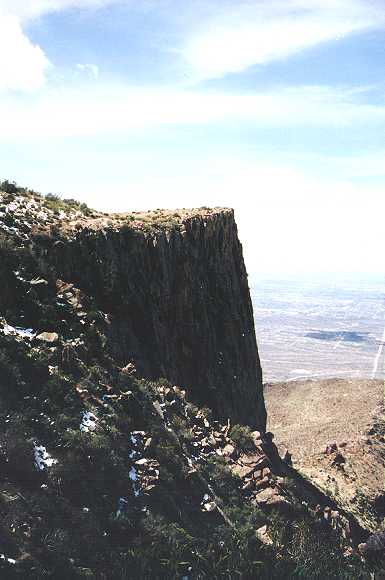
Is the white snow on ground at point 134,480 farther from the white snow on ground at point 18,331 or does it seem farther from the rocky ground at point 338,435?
the rocky ground at point 338,435

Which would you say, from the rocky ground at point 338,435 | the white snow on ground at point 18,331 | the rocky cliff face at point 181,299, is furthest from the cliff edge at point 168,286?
the rocky ground at point 338,435

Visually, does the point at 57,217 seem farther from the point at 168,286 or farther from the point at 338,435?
the point at 338,435

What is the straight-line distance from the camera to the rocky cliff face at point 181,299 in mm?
31625

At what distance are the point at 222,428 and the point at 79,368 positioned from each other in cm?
1110

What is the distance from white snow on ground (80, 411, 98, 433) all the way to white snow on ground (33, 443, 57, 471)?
206 cm

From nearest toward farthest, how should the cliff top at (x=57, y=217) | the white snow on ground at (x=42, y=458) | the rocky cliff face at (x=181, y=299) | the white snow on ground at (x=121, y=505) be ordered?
the white snow on ground at (x=42, y=458)
the white snow on ground at (x=121, y=505)
the cliff top at (x=57, y=217)
the rocky cliff face at (x=181, y=299)

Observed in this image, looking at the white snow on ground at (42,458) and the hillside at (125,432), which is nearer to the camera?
the hillside at (125,432)

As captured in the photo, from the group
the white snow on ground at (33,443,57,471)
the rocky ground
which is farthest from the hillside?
the rocky ground

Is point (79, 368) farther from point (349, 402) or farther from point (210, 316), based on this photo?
point (349, 402)

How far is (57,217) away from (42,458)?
Result: 60.9ft

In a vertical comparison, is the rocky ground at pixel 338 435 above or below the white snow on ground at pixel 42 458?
below

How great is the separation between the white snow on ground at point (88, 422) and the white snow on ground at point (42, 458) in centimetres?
206

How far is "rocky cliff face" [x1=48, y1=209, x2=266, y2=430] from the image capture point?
104ft

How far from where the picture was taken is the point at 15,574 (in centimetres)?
1608
